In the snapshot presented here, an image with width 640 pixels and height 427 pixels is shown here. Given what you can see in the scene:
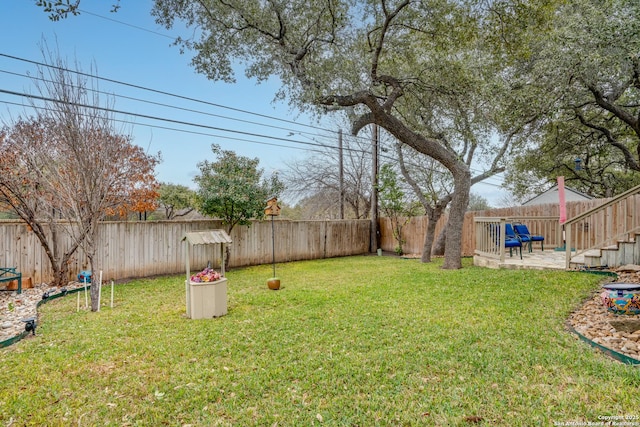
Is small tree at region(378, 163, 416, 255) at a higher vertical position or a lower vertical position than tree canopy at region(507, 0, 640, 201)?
lower

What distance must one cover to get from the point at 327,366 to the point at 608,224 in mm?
7396

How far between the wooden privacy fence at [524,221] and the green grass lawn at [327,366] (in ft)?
13.7

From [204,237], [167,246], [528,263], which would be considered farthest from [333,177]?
[204,237]

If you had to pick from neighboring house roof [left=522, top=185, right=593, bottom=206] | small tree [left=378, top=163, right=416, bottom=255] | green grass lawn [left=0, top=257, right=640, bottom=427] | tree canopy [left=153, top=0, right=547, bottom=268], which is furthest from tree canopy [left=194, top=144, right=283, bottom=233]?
neighboring house roof [left=522, top=185, right=593, bottom=206]

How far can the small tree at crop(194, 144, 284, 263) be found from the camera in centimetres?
846

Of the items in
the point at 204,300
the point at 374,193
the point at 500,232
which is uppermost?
the point at 374,193

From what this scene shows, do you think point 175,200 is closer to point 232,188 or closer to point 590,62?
point 232,188

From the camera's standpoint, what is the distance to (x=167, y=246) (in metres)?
8.73

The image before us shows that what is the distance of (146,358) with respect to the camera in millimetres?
3271

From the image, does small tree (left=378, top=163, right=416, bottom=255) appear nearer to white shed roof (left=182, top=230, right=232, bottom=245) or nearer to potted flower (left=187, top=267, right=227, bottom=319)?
white shed roof (left=182, top=230, right=232, bottom=245)

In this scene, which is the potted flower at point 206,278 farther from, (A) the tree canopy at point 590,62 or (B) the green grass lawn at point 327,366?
(A) the tree canopy at point 590,62

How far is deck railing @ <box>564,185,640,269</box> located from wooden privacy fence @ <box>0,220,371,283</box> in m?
6.64

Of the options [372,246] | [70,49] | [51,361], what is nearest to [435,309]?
[51,361]

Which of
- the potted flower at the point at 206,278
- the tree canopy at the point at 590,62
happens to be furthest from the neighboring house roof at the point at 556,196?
the potted flower at the point at 206,278
